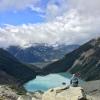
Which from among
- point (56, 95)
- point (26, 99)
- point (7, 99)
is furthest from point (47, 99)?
point (7, 99)

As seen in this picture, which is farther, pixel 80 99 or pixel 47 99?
pixel 47 99

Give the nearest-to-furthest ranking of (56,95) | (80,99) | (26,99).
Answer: (80,99) < (56,95) < (26,99)

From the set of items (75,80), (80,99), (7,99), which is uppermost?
(7,99)

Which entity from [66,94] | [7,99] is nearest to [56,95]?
[66,94]

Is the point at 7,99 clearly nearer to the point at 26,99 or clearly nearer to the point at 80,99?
the point at 26,99

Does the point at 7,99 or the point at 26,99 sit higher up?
the point at 7,99

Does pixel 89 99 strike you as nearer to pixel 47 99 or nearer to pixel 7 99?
pixel 47 99

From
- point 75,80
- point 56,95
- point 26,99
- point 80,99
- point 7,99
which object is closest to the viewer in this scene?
point 80,99
